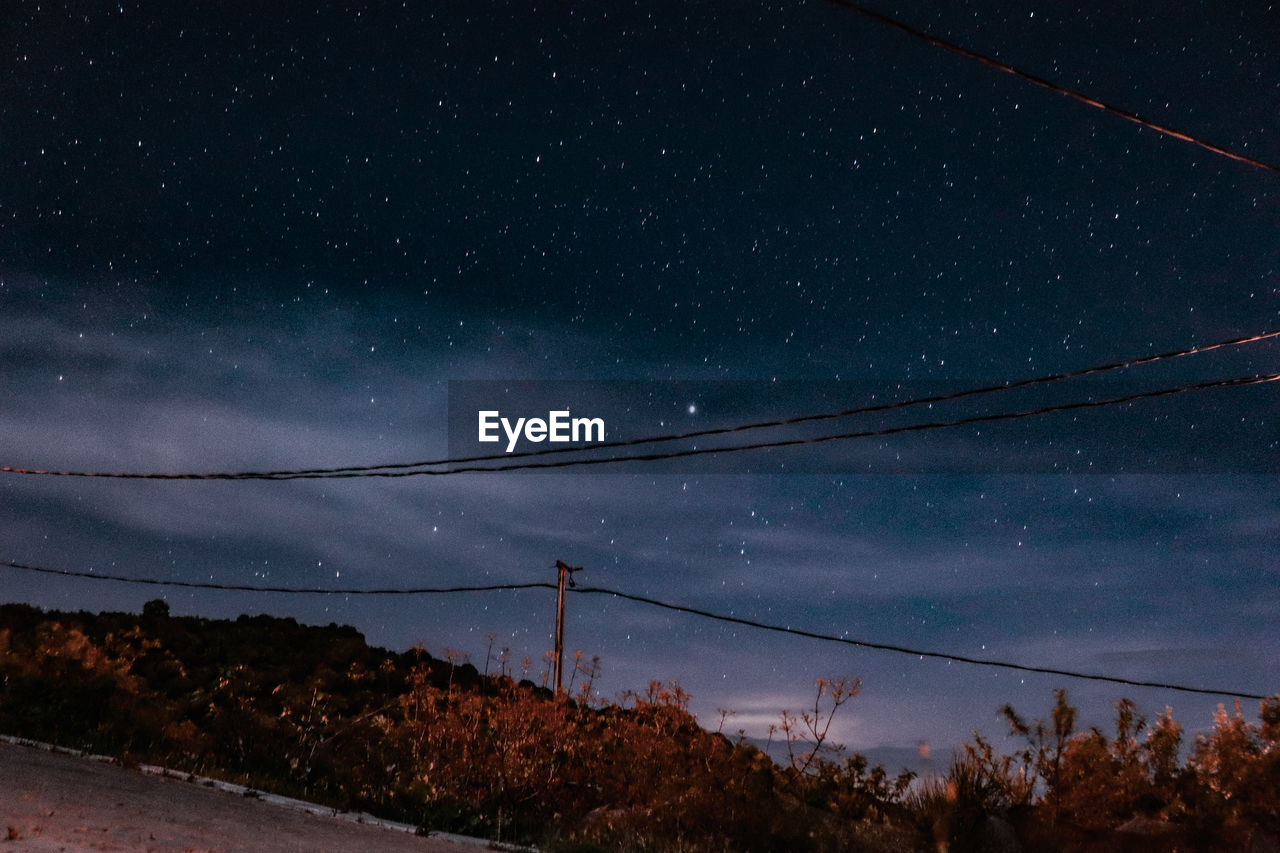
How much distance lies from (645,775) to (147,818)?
26.2 feet

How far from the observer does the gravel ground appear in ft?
23.9

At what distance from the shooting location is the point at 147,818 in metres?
8.30

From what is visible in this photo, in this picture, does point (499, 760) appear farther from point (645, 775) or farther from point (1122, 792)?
point (1122, 792)

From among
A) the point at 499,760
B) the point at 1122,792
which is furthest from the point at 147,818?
the point at 1122,792

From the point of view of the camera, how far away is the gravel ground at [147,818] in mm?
7281

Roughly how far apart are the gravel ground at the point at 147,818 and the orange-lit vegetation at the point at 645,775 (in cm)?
230

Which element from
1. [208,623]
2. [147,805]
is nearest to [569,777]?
[147,805]

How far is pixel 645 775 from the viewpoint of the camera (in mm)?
14938

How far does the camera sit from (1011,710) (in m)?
16.6

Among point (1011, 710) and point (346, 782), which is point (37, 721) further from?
point (1011, 710)

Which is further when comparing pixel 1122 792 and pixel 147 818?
pixel 1122 792

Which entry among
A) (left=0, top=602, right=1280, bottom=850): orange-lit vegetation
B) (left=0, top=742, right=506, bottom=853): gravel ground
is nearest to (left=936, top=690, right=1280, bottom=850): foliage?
(left=0, top=602, right=1280, bottom=850): orange-lit vegetation

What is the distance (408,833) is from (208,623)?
29.6m

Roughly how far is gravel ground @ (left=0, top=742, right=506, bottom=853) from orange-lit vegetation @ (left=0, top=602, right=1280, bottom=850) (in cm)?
230
